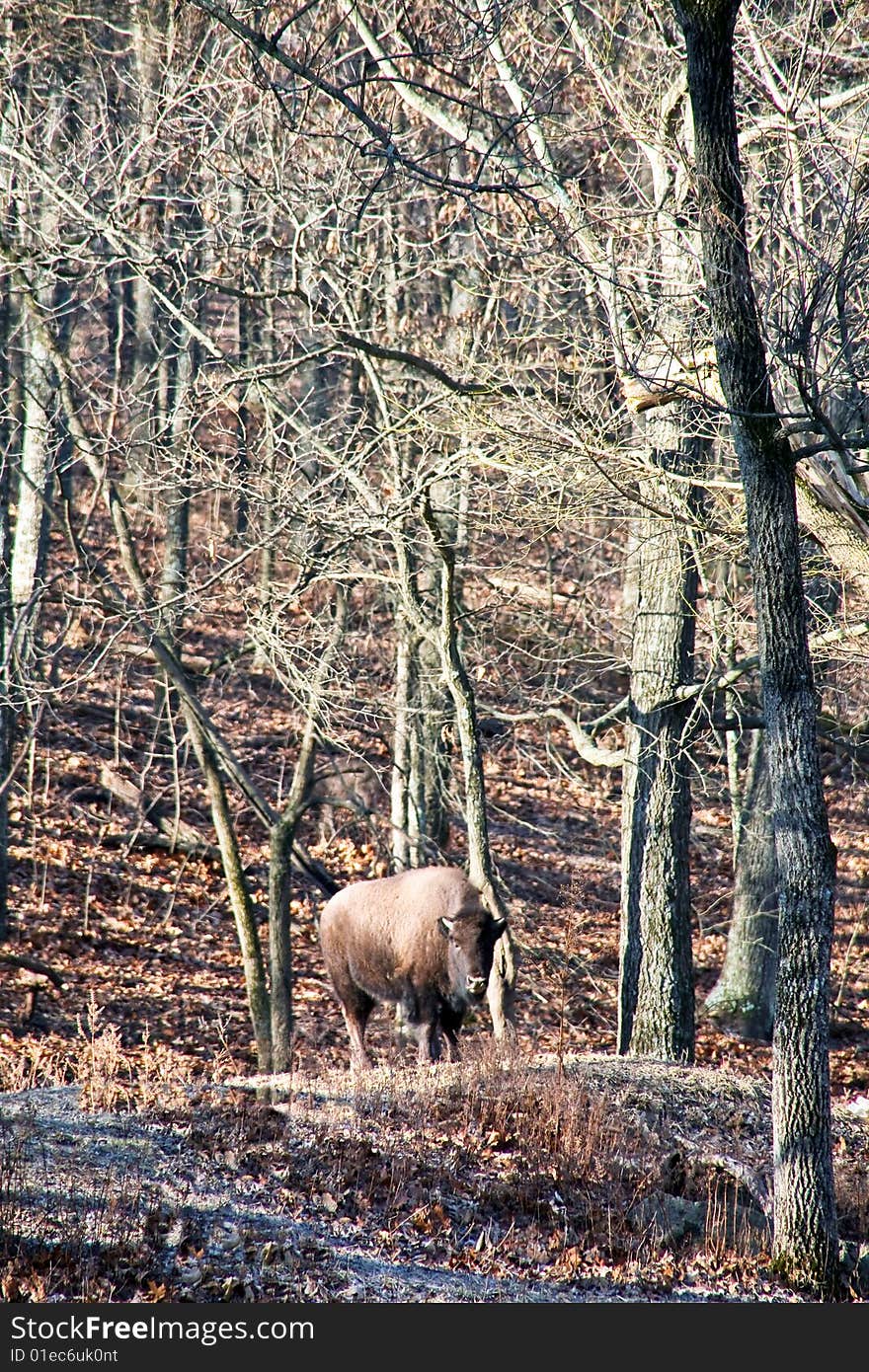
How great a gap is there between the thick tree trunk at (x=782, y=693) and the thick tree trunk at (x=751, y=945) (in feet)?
33.2

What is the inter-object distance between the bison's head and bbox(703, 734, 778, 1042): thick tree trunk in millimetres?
7755

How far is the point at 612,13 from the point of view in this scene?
12.9 metres

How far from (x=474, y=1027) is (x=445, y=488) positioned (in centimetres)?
687

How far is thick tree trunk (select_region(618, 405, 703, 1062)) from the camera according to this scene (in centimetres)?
1148

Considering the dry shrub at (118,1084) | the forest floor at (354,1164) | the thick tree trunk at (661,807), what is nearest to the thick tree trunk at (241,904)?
the forest floor at (354,1164)

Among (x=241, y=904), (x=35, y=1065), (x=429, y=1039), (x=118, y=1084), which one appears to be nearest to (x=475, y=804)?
(x=429, y=1039)

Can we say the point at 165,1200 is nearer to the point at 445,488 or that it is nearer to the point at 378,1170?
the point at 378,1170

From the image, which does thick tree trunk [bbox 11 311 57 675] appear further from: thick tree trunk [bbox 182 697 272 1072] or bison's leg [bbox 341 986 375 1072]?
bison's leg [bbox 341 986 375 1072]

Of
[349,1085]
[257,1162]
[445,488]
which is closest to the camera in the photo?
[257,1162]

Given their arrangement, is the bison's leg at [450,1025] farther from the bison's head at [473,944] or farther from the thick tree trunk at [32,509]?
the thick tree trunk at [32,509]

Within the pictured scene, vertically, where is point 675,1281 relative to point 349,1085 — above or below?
below

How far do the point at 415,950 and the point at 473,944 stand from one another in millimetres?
760

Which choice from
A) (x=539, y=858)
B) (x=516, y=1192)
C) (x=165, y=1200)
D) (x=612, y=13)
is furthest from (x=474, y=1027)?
(x=612, y=13)

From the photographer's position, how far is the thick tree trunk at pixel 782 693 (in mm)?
7262
